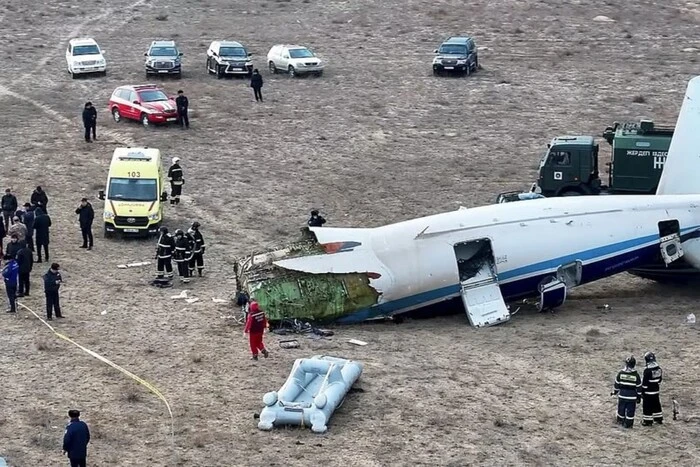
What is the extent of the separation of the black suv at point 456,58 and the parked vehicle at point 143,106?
12438 mm

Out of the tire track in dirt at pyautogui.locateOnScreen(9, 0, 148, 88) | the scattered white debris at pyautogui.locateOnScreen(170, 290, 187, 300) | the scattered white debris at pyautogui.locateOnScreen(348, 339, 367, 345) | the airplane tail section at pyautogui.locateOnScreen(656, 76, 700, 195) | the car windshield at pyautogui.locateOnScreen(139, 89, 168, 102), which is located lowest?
the tire track in dirt at pyautogui.locateOnScreen(9, 0, 148, 88)

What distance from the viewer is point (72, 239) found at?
34.9 m

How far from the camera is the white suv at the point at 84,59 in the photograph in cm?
5438

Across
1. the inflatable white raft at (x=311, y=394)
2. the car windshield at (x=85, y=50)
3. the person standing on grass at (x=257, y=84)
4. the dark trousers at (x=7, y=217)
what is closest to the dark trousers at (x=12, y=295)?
the dark trousers at (x=7, y=217)

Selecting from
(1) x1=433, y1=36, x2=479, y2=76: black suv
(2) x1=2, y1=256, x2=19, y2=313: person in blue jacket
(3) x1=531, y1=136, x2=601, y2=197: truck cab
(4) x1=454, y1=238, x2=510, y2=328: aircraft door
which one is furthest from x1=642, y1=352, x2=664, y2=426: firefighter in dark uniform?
(1) x1=433, y1=36, x2=479, y2=76: black suv

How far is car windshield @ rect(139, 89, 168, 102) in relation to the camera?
153 ft

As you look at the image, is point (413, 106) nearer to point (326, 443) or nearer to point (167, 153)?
point (167, 153)

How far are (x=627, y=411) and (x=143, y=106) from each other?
28.0 m

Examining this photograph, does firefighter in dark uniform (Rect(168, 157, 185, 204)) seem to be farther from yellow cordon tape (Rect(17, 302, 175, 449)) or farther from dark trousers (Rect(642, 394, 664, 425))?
dark trousers (Rect(642, 394, 664, 425))

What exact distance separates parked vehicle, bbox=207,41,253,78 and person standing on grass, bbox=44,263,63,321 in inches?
1048

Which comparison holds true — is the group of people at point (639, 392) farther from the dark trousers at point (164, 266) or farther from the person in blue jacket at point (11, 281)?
the person in blue jacket at point (11, 281)

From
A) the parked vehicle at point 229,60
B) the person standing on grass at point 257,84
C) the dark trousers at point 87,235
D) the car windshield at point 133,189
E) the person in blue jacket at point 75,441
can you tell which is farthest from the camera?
the parked vehicle at point 229,60

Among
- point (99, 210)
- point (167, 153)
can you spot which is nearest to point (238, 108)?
point (167, 153)

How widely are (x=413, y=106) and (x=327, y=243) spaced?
21.9 m
